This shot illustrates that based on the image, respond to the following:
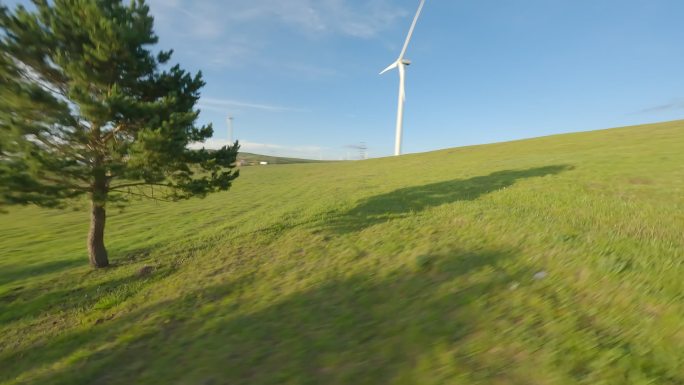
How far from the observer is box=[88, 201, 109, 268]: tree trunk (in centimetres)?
1459

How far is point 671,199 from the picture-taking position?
13.0 meters

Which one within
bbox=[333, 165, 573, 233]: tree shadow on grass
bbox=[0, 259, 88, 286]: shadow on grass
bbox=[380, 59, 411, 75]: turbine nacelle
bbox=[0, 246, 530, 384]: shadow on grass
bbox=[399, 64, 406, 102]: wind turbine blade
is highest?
bbox=[380, 59, 411, 75]: turbine nacelle

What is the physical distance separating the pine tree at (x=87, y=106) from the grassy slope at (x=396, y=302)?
4.11m

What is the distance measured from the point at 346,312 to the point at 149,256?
13.3 m

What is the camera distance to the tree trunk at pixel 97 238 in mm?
14594

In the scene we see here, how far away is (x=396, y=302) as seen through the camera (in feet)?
22.9

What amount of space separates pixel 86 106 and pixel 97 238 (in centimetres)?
719

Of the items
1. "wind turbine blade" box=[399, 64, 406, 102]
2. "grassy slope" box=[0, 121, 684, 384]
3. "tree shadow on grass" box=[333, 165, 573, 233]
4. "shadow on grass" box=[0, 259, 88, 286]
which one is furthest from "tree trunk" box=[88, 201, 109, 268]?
"wind turbine blade" box=[399, 64, 406, 102]

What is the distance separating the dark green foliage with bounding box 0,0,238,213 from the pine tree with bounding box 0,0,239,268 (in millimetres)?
31

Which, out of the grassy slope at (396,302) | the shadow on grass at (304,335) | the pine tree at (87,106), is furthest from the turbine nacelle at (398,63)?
the shadow on grass at (304,335)

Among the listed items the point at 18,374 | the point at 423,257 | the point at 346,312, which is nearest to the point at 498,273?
the point at 423,257

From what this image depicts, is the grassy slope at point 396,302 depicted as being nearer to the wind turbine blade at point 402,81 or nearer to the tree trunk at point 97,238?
the tree trunk at point 97,238

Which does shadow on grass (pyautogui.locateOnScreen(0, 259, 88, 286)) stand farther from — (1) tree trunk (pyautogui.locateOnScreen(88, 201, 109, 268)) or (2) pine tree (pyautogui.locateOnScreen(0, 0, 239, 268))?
(2) pine tree (pyautogui.locateOnScreen(0, 0, 239, 268))

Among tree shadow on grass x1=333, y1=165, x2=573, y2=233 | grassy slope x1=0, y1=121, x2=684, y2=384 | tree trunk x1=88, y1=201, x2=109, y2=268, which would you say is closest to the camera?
grassy slope x1=0, y1=121, x2=684, y2=384
